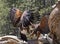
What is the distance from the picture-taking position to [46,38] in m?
1.67

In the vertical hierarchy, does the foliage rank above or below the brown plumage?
below

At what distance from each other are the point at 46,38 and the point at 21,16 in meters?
1.20

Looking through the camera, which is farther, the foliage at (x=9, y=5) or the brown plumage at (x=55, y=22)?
the foliage at (x=9, y=5)

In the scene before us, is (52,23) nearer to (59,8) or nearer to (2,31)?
(59,8)

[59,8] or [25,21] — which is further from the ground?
[59,8]

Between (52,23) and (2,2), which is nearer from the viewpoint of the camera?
(52,23)

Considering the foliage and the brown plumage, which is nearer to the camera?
the brown plumage

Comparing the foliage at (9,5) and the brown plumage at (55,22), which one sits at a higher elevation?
the brown plumage at (55,22)

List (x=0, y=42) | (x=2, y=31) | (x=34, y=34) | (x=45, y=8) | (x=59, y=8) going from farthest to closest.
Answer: (x=2, y=31) < (x=45, y=8) < (x=34, y=34) < (x=0, y=42) < (x=59, y=8)

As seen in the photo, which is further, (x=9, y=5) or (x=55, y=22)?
(x=9, y=5)

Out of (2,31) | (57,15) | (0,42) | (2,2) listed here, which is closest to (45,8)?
(2,31)

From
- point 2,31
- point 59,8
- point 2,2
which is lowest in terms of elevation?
point 2,31

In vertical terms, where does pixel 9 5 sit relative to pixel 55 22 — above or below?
below

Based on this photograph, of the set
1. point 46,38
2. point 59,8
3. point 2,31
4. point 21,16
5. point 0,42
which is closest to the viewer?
point 59,8
